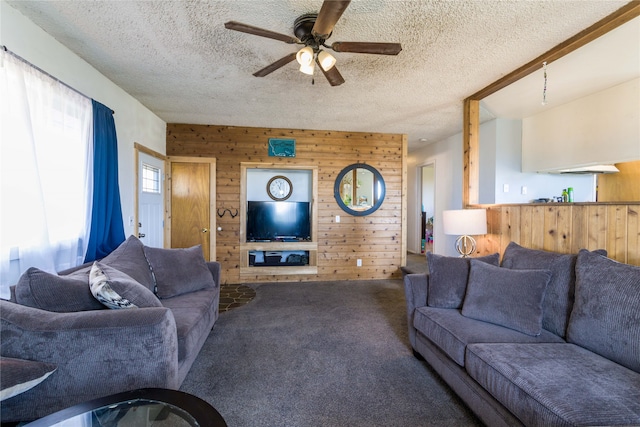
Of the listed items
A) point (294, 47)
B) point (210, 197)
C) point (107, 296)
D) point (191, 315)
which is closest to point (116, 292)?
point (107, 296)

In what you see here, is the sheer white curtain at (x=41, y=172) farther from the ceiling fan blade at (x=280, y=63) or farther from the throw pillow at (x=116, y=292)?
the ceiling fan blade at (x=280, y=63)

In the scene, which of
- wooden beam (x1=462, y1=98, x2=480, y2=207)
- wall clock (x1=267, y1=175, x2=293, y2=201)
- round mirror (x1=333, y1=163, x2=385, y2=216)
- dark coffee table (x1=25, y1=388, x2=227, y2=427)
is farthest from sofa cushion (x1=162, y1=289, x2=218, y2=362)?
wooden beam (x1=462, y1=98, x2=480, y2=207)

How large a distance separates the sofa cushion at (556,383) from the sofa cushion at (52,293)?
215 centimetres

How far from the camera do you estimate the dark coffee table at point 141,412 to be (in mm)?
1051

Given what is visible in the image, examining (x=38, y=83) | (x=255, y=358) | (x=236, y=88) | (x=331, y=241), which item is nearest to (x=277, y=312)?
(x=255, y=358)

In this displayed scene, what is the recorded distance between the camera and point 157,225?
4172mm

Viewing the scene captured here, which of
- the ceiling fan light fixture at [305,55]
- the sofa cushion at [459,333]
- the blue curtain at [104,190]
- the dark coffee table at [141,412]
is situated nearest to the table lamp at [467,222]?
the sofa cushion at [459,333]

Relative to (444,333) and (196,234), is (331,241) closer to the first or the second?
(196,234)

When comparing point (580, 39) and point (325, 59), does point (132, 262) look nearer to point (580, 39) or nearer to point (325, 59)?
point (325, 59)

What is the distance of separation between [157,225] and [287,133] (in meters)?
2.45

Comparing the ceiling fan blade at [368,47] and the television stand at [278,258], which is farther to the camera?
the television stand at [278,258]

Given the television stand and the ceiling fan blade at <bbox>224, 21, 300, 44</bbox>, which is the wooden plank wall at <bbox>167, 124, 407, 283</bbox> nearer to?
the television stand

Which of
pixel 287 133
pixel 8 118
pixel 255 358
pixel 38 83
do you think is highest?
pixel 287 133

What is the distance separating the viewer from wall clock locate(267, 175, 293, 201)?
501 cm
